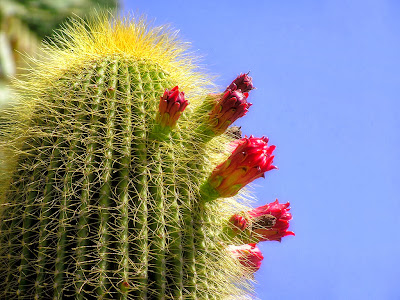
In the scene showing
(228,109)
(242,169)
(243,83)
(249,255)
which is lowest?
(249,255)

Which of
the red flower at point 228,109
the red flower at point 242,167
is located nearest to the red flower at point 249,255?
the red flower at point 242,167

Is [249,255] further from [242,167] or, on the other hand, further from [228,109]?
[228,109]

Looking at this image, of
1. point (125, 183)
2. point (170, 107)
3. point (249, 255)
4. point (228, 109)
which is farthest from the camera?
point (249, 255)

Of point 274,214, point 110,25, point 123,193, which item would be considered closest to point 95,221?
point 123,193

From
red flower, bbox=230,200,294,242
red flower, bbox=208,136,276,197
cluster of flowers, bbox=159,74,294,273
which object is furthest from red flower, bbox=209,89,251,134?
red flower, bbox=230,200,294,242

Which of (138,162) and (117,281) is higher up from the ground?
(138,162)

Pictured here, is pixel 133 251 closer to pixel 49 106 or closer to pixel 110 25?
pixel 49 106

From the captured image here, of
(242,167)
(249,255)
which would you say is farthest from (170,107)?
(249,255)
